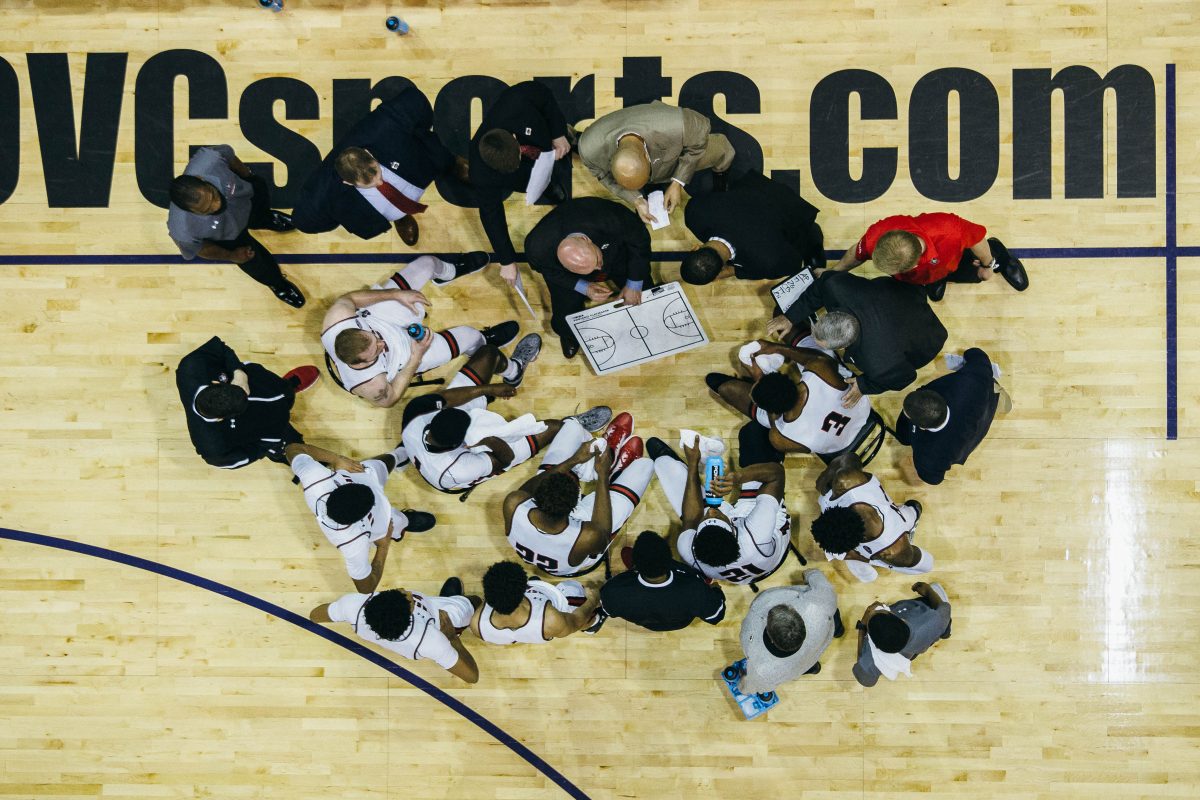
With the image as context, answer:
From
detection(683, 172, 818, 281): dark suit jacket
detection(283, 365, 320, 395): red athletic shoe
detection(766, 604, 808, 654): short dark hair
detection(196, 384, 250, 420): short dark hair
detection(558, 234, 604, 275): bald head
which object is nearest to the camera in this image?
detection(558, 234, 604, 275): bald head

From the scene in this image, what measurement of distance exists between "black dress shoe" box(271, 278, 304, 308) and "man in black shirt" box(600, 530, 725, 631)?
11.6ft

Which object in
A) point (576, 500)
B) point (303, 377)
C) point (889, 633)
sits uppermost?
point (303, 377)

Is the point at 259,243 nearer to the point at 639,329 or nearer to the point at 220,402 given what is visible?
the point at 220,402

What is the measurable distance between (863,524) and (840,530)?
0.20 m

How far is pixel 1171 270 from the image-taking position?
661 centimetres

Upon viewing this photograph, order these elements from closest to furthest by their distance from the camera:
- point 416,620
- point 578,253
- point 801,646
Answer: point 578,253 → point 801,646 → point 416,620

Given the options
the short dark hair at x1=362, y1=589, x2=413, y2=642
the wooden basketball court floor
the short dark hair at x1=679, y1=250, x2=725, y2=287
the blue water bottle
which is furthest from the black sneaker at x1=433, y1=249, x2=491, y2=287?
the short dark hair at x1=362, y1=589, x2=413, y2=642

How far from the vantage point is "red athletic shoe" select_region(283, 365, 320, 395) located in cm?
670

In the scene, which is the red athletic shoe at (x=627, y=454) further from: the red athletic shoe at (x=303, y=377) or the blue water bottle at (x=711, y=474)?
the red athletic shoe at (x=303, y=377)

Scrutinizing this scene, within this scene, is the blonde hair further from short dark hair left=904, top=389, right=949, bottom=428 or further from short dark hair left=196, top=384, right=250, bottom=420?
short dark hair left=196, top=384, right=250, bottom=420

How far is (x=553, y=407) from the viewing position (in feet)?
22.5

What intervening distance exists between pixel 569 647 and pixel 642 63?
500 centimetres

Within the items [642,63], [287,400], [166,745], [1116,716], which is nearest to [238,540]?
[287,400]

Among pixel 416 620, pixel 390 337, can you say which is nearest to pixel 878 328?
pixel 390 337
